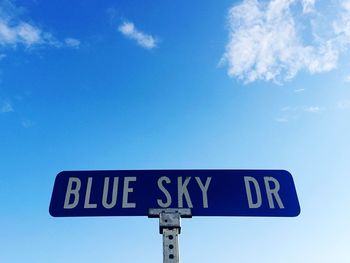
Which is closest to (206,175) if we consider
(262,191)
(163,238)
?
(262,191)

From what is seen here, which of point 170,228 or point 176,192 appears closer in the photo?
point 170,228

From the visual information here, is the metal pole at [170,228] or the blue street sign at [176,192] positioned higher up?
the blue street sign at [176,192]

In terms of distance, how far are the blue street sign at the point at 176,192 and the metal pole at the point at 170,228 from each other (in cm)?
6

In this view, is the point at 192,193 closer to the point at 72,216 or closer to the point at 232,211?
the point at 232,211

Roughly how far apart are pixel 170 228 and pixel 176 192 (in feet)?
1.05

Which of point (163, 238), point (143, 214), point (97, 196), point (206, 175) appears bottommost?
point (163, 238)

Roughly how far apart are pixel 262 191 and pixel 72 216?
1487 millimetres

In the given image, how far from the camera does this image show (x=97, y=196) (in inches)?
96.4

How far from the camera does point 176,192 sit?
243 centimetres

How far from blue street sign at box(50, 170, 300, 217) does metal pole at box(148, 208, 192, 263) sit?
0.20 feet

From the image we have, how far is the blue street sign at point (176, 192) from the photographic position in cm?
238

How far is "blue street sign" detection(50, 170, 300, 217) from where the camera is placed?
2383 mm

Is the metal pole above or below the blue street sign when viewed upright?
below

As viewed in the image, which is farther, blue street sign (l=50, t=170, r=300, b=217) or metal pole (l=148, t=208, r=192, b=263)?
blue street sign (l=50, t=170, r=300, b=217)
